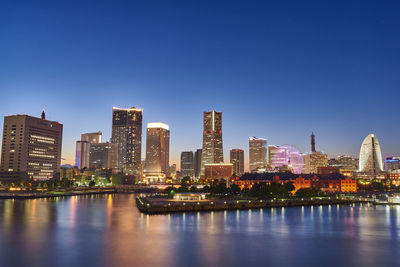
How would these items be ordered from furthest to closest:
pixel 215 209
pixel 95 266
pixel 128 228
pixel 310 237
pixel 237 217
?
pixel 215 209, pixel 237 217, pixel 128 228, pixel 310 237, pixel 95 266

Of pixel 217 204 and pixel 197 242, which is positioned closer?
pixel 197 242

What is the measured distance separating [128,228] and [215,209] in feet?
119

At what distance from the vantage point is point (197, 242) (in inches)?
1992

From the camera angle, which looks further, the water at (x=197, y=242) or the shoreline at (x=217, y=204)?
the shoreline at (x=217, y=204)

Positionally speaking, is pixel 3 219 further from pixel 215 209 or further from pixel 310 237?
pixel 310 237

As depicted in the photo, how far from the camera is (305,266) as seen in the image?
39.2 meters

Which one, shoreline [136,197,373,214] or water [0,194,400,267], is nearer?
water [0,194,400,267]

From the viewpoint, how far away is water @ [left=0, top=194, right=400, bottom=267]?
41062 mm

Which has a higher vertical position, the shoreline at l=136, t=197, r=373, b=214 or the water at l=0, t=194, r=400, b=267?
the shoreline at l=136, t=197, r=373, b=214

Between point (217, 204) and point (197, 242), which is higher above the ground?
point (217, 204)

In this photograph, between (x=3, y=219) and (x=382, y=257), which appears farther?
(x=3, y=219)

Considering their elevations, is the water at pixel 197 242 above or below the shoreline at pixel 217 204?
below

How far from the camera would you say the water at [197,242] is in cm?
4106

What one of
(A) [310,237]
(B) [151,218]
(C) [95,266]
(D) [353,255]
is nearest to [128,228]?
(B) [151,218]
